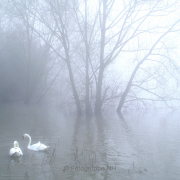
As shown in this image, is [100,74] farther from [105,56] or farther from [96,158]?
[96,158]

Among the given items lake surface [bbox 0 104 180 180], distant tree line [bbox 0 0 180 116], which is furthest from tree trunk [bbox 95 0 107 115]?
lake surface [bbox 0 104 180 180]

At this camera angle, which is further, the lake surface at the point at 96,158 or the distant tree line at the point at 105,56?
the distant tree line at the point at 105,56

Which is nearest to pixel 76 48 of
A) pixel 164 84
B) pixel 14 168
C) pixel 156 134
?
pixel 164 84

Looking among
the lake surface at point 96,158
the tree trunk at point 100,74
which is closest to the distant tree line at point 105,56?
the tree trunk at point 100,74

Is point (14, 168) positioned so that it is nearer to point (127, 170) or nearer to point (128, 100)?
point (127, 170)

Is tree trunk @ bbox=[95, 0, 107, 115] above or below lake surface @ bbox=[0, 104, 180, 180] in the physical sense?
above

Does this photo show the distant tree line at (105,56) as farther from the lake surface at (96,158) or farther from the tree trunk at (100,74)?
the lake surface at (96,158)

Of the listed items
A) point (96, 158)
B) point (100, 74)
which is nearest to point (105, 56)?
point (100, 74)

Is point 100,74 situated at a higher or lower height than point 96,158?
higher

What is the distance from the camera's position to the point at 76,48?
19.4m

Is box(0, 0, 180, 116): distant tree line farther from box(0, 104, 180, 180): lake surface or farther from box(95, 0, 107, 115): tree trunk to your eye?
box(0, 104, 180, 180): lake surface

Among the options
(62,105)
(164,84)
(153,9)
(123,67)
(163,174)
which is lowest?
(163,174)

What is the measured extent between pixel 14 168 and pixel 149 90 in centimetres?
1598

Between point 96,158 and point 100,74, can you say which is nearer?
point 96,158
